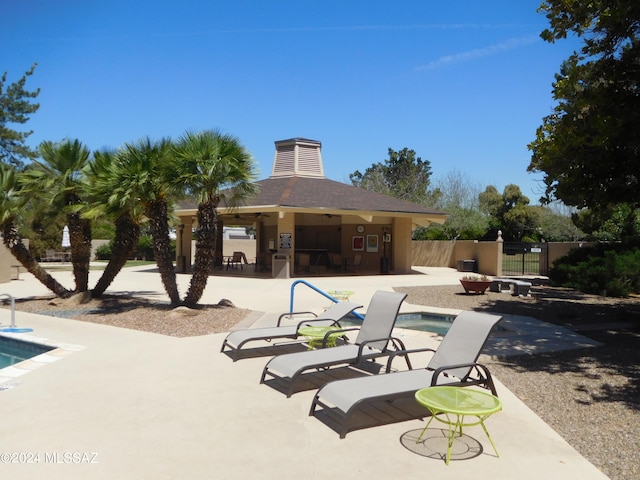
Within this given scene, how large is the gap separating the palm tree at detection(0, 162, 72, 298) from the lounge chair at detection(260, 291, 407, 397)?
9846mm

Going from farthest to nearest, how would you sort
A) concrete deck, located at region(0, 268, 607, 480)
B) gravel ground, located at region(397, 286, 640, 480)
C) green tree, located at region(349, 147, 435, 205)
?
green tree, located at region(349, 147, 435, 205) < gravel ground, located at region(397, 286, 640, 480) < concrete deck, located at region(0, 268, 607, 480)

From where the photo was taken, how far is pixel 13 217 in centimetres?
1405

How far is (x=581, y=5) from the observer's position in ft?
33.0

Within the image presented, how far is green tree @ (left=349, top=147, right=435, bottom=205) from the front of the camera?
57.5 meters

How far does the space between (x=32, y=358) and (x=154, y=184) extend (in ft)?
16.6

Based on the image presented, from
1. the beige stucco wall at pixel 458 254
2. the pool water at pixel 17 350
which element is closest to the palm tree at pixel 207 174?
the pool water at pixel 17 350

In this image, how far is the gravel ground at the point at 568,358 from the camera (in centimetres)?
524

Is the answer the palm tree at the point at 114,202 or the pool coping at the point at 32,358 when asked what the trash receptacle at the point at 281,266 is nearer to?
the palm tree at the point at 114,202

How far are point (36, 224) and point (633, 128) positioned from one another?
120 ft

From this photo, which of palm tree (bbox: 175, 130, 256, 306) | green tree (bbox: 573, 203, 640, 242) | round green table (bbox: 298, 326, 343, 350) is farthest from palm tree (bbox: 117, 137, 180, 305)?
green tree (bbox: 573, 203, 640, 242)

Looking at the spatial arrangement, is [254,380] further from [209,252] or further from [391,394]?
[209,252]

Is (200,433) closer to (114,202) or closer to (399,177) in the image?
(114,202)

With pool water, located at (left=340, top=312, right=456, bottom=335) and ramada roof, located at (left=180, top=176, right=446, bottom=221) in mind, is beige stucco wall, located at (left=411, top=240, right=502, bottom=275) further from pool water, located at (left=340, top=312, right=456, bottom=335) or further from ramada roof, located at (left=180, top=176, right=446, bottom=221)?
pool water, located at (left=340, top=312, right=456, bottom=335)

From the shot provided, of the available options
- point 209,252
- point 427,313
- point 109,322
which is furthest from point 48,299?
point 427,313
